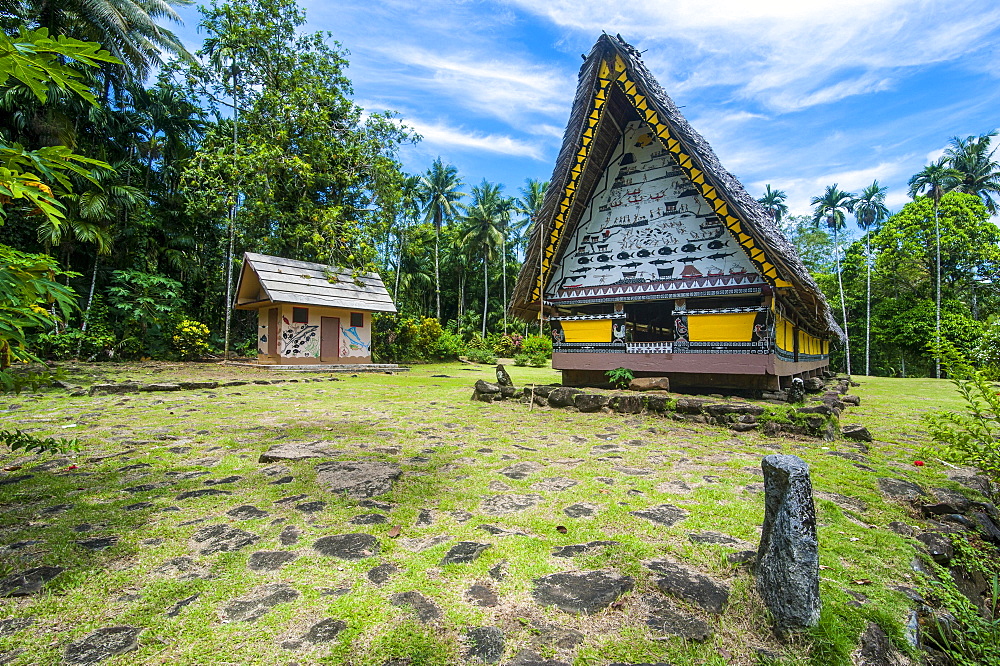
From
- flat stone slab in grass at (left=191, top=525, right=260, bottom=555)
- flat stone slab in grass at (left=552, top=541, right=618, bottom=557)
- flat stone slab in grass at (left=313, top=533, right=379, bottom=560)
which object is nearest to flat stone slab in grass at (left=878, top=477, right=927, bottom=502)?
flat stone slab in grass at (left=552, top=541, right=618, bottom=557)

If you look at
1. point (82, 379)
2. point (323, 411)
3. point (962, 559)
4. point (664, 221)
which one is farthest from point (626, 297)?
point (82, 379)

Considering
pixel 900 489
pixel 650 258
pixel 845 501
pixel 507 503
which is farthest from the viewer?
pixel 650 258

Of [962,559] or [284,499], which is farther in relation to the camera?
[284,499]

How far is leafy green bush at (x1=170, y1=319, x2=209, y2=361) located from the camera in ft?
56.4

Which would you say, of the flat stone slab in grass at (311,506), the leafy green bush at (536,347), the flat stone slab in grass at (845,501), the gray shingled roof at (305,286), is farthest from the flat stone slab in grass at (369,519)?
the leafy green bush at (536,347)

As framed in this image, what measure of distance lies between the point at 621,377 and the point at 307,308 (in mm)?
13695

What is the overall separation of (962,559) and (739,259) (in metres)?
6.01

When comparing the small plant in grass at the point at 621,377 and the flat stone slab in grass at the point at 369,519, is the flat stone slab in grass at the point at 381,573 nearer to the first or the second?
the flat stone slab in grass at the point at 369,519

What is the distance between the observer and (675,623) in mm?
2027

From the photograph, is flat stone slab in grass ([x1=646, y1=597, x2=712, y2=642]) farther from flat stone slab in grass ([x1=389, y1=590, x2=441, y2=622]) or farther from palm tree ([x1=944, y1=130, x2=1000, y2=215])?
palm tree ([x1=944, y1=130, x2=1000, y2=215])

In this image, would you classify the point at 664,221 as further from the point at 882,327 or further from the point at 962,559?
the point at 882,327

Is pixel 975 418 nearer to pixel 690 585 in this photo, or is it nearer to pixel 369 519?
pixel 690 585

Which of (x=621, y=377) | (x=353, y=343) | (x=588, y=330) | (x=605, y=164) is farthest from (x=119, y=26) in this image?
(x=621, y=377)

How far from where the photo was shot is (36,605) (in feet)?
6.63
